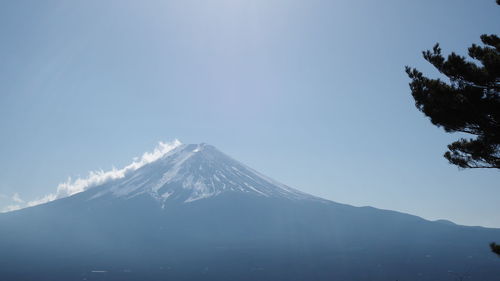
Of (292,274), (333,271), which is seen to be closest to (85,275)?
(292,274)

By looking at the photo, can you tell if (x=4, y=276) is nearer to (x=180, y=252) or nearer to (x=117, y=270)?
(x=117, y=270)

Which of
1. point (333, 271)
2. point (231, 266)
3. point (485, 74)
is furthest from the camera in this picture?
point (231, 266)

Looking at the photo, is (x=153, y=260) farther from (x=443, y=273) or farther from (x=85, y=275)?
(x=443, y=273)

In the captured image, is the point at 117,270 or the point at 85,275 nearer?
the point at 85,275

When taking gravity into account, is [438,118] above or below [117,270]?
above

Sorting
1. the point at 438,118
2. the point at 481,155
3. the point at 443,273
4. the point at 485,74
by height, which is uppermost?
the point at 485,74

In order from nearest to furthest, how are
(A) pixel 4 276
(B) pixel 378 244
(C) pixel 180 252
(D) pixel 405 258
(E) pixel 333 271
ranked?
1. (A) pixel 4 276
2. (E) pixel 333 271
3. (D) pixel 405 258
4. (C) pixel 180 252
5. (B) pixel 378 244

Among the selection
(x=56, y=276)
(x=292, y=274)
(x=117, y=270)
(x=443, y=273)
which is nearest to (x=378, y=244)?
(x=443, y=273)
